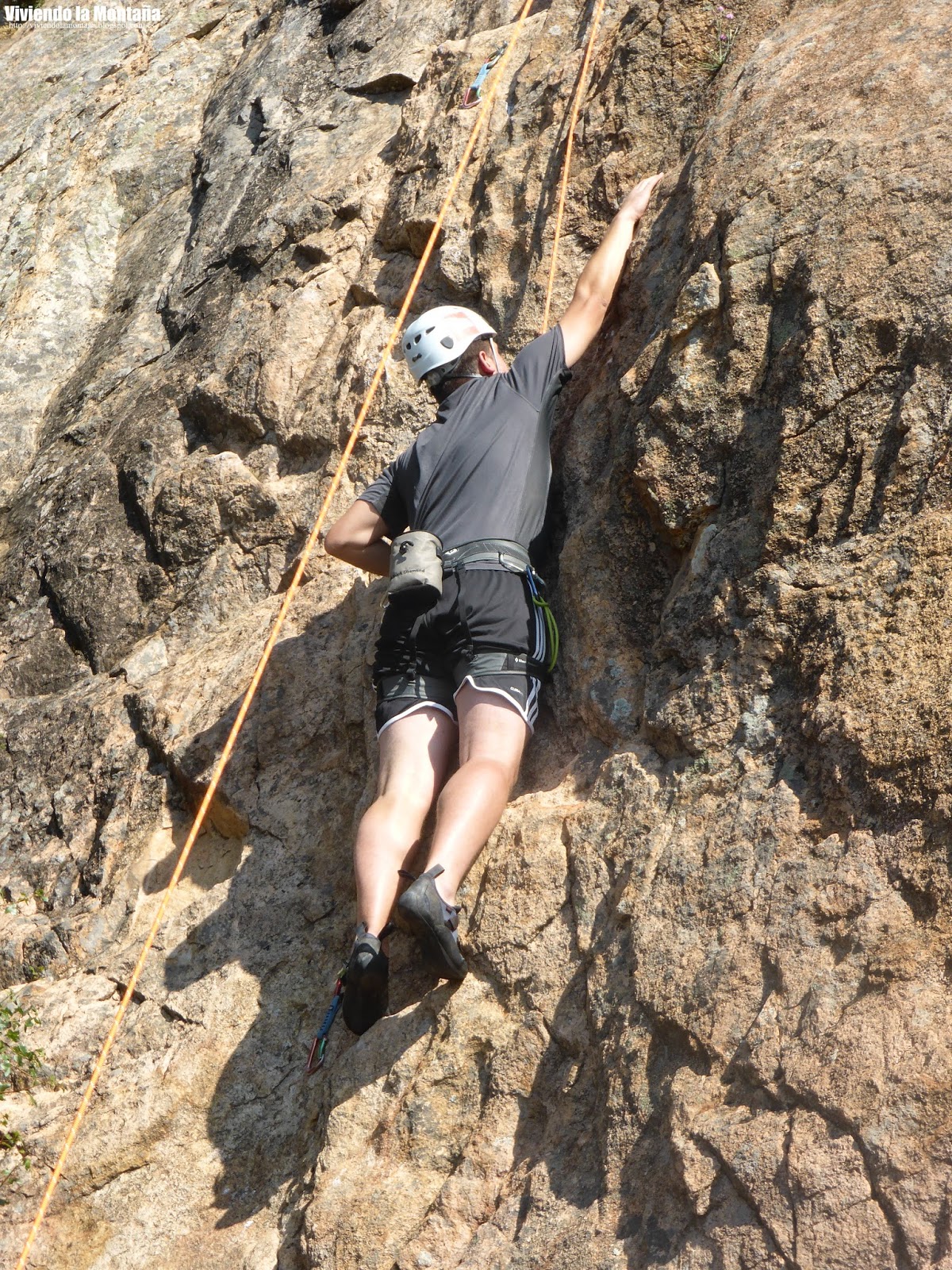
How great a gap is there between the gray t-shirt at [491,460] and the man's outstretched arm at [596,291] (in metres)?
0.08

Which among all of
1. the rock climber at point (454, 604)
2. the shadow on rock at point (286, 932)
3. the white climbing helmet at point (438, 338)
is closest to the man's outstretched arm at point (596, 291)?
the rock climber at point (454, 604)

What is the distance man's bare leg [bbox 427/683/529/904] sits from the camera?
170 inches

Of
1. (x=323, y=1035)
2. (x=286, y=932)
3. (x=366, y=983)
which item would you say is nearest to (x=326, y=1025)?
(x=323, y=1035)

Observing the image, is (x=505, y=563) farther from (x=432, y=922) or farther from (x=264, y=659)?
(x=432, y=922)

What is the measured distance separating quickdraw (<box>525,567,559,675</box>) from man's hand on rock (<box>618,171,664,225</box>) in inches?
76.6

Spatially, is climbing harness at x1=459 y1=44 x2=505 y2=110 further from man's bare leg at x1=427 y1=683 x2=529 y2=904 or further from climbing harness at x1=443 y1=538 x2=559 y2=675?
man's bare leg at x1=427 y1=683 x2=529 y2=904

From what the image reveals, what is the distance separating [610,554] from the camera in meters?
5.03

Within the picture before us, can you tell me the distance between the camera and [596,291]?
5.58 metres

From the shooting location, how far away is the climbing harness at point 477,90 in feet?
25.6

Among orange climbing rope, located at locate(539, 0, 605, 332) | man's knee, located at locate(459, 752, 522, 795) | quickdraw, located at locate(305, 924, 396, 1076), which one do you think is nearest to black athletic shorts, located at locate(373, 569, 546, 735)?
man's knee, located at locate(459, 752, 522, 795)

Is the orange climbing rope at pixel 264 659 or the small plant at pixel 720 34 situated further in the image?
the small plant at pixel 720 34

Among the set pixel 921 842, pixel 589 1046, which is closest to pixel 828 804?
pixel 921 842

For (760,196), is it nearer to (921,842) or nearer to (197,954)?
(921,842)

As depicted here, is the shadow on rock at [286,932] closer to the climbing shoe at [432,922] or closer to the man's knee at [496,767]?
the climbing shoe at [432,922]
